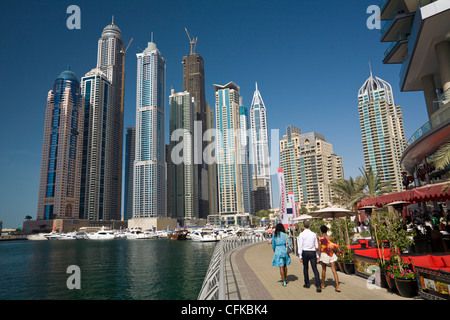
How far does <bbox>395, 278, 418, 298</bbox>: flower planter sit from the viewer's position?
666 centimetres

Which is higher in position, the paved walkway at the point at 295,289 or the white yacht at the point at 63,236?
the paved walkway at the point at 295,289

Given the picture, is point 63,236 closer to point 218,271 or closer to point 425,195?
point 218,271

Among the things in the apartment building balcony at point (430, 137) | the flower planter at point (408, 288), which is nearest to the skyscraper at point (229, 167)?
the apartment building balcony at point (430, 137)

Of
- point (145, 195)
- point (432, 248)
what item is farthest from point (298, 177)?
point (432, 248)

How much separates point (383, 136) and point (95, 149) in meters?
175

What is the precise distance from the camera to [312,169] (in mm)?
154250

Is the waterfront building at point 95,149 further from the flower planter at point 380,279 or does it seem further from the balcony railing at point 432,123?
the flower planter at point 380,279

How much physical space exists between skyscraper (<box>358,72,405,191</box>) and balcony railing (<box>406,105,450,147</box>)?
424 ft

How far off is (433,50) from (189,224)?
185081 mm

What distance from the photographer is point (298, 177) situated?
16250 cm

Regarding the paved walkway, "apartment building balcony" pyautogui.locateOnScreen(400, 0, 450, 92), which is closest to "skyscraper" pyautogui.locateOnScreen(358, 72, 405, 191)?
"apartment building balcony" pyautogui.locateOnScreen(400, 0, 450, 92)

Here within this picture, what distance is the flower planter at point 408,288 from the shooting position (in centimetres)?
666

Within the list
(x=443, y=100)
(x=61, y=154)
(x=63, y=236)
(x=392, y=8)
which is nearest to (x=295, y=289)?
(x=443, y=100)

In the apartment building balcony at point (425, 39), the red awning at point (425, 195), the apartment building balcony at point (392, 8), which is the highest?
the apartment building balcony at point (392, 8)
